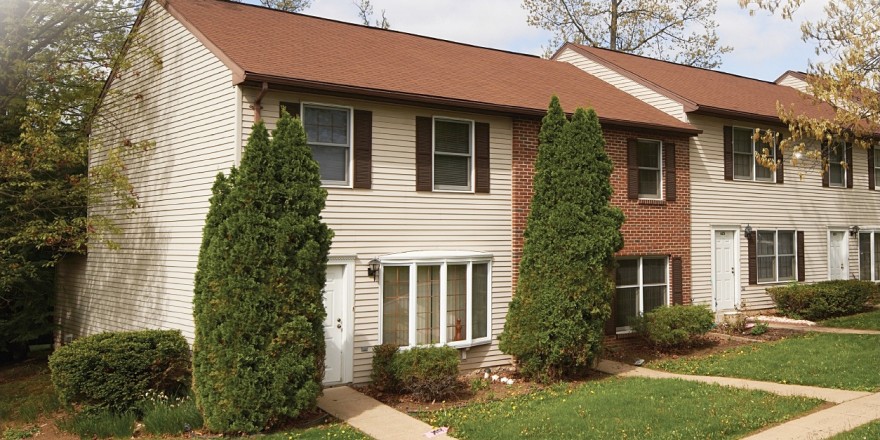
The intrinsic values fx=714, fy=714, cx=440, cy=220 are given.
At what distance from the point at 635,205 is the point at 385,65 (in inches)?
242

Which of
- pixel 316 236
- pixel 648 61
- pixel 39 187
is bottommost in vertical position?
pixel 316 236

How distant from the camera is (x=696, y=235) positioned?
1675cm

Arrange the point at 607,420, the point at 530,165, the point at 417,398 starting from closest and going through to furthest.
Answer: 1. the point at 607,420
2. the point at 417,398
3. the point at 530,165

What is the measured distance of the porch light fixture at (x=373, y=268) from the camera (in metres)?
11.9

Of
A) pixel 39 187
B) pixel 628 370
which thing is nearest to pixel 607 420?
pixel 628 370

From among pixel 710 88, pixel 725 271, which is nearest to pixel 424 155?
pixel 725 271

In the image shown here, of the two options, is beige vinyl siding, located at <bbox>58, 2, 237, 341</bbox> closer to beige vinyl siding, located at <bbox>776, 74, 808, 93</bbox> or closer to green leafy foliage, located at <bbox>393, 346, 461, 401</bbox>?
green leafy foliage, located at <bbox>393, 346, 461, 401</bbox>

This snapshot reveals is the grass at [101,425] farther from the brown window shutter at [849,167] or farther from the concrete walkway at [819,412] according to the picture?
the brown window shutter at [849,167]

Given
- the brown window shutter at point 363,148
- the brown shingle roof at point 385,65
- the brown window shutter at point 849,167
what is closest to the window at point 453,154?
the brown shingle roof at point 385,65

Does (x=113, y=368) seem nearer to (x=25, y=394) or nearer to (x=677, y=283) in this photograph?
(x=25, y=394)

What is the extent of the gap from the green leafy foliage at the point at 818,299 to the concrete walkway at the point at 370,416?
12.1 metres

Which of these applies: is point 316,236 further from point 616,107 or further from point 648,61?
point 648,61

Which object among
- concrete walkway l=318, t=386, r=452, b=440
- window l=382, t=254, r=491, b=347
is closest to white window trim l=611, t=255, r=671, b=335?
window l=382, t=254, r=491, b=347

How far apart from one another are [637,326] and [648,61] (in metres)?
10.1
